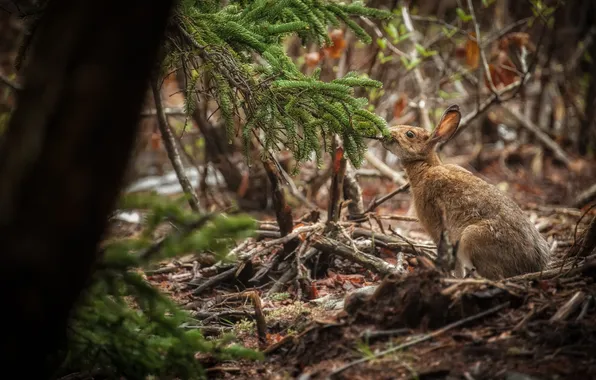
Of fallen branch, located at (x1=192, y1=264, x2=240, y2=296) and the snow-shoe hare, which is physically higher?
the snow-shoe hare

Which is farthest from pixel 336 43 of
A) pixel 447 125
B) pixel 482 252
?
pixel 482 252

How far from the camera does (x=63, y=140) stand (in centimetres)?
199

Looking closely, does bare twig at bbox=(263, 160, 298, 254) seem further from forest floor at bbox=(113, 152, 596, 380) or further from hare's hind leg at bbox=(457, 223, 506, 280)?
hare's hind leg at bbox=(457, 223, 506, 280)

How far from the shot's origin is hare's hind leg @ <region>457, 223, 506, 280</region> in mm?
4125

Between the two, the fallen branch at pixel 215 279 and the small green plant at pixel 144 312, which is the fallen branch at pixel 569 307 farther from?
the fallen branch at pixel 215 279

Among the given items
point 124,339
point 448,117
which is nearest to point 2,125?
point 124,339

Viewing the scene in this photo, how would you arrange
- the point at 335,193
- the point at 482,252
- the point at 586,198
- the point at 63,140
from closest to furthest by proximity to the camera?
the point at 63,140, the point at 482,252, the point at 335,193, the point at 586,198

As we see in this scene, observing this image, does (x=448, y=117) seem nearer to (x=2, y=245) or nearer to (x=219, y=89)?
(x=219, y=89)

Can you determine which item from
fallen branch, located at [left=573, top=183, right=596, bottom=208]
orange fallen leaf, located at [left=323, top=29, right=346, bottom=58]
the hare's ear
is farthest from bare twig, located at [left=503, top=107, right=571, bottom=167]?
the hare's ear

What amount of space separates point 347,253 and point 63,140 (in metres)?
3.09

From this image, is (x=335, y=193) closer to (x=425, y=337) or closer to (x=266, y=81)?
(x=266, y=81)

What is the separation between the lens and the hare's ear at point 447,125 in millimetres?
5051

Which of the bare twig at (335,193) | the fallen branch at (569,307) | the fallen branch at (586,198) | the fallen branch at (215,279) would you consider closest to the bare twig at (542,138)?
the fallen branch at (586,198)

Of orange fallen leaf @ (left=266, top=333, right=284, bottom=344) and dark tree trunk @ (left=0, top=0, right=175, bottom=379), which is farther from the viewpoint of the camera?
orange fallen leaf @ (left=266, top=333, right=284, bottom=344)
